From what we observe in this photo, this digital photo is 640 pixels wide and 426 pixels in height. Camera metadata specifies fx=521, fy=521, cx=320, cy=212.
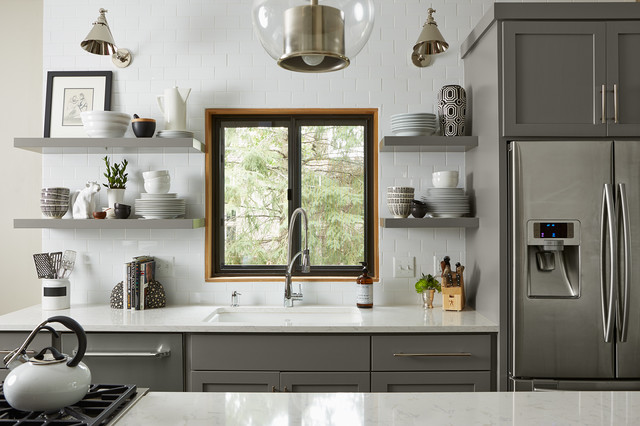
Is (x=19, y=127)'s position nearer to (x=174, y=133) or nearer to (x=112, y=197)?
(x=112, y=197)

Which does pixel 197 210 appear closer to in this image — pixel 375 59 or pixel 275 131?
pixel 275 131

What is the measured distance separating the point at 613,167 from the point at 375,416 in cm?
190

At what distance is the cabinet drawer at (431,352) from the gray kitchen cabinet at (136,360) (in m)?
1.03

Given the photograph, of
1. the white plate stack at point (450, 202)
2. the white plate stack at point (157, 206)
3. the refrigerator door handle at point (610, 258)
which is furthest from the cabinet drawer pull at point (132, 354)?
the refrigerator door handle at point (610, 258)

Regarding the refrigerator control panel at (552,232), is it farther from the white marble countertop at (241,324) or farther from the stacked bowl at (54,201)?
the stacked bowl at (54,201)

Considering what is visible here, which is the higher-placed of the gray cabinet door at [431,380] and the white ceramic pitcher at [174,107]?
the white ceramic pitcher at [174,107]

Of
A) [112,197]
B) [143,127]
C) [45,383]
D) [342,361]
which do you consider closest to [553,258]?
[342,361]

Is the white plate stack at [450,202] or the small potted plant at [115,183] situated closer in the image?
the white plate stack at [450,202]

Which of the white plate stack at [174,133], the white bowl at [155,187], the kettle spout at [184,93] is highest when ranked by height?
the kettle spout at [184,93]

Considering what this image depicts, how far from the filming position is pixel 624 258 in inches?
100

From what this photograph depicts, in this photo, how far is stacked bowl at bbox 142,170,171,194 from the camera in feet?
10.2

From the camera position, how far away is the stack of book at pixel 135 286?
10.0ft

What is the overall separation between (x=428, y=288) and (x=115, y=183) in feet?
6.65

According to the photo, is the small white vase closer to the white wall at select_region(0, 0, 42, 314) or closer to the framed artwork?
the framed artwork
